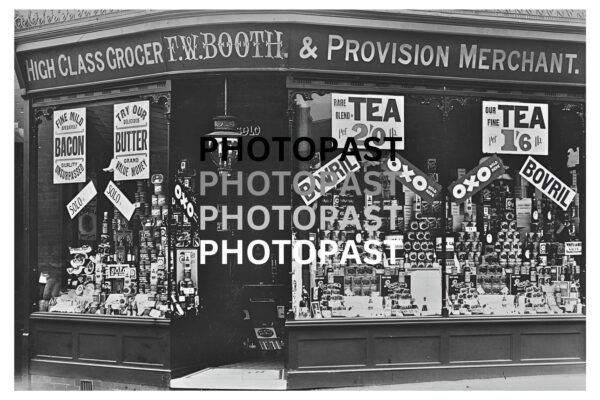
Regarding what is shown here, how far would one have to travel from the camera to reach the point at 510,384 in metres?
8.89

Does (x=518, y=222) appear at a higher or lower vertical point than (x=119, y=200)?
lower

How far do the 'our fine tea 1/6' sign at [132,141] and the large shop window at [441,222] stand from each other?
178 centimetres

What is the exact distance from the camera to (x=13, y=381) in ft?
27.8

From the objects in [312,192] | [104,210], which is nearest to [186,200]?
[104,210]

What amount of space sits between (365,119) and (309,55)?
3.21 ft

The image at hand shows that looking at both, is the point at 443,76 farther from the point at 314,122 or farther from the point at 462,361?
the point at 462,361

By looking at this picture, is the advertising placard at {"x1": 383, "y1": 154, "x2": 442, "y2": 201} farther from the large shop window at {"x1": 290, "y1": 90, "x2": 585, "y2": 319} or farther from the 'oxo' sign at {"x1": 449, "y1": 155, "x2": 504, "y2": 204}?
the 'oxo' sign at {"x1": 449, "y1": 155, "x2": 504, "y2": 204}

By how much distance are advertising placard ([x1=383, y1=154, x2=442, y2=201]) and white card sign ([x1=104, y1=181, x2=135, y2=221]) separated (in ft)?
10.1

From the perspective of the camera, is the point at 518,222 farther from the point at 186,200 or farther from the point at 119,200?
the point at 119,200

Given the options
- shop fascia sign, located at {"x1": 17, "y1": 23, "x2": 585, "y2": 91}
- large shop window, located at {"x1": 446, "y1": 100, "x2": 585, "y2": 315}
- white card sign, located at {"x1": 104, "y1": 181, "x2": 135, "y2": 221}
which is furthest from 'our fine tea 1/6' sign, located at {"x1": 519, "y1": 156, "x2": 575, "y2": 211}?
white card sign, located at {"x1": 104, "y1": 181, "x2": 135, "y2": 221}

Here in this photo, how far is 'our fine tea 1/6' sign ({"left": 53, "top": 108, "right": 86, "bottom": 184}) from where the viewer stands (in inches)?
361

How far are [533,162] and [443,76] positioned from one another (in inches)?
59.7

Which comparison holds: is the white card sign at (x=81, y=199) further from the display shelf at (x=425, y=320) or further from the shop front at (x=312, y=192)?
the display shelf at (x=425, y=320)

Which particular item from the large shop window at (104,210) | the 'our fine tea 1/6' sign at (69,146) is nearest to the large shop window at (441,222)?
the large shop window at (104,210)
